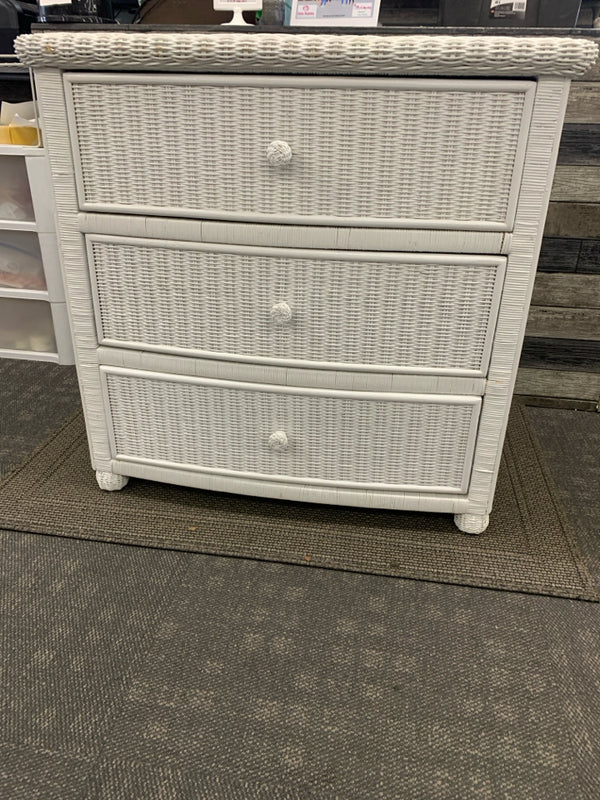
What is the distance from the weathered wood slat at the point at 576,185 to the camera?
1197 millimetres

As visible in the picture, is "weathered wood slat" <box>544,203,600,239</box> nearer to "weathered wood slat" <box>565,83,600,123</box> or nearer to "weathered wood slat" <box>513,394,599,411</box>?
"weathered wood slat" <box>565,83,600,123</box>

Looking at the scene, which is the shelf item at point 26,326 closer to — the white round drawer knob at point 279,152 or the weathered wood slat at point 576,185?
the white round drawer knob at point 279,152

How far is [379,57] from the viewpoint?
27.4 inches

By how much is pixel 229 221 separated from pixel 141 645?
0.59 m

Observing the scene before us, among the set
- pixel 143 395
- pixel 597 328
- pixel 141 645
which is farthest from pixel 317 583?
pixel 597 328

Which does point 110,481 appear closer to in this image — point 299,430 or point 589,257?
point 299,430

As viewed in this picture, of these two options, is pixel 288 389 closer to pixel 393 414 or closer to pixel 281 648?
pixel 393 414

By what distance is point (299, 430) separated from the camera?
932mm

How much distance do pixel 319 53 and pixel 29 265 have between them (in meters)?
1.10

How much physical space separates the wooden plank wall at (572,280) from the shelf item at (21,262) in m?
1.23

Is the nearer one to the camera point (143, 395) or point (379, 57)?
point (379, 57)

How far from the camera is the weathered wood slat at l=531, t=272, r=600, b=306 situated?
1.29m

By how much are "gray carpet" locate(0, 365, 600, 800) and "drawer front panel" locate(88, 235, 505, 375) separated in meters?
0.34

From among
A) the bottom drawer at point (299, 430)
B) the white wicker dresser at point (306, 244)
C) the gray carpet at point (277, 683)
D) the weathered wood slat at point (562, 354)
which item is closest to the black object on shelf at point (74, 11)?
the white wicker dresser at point (306, 244)
